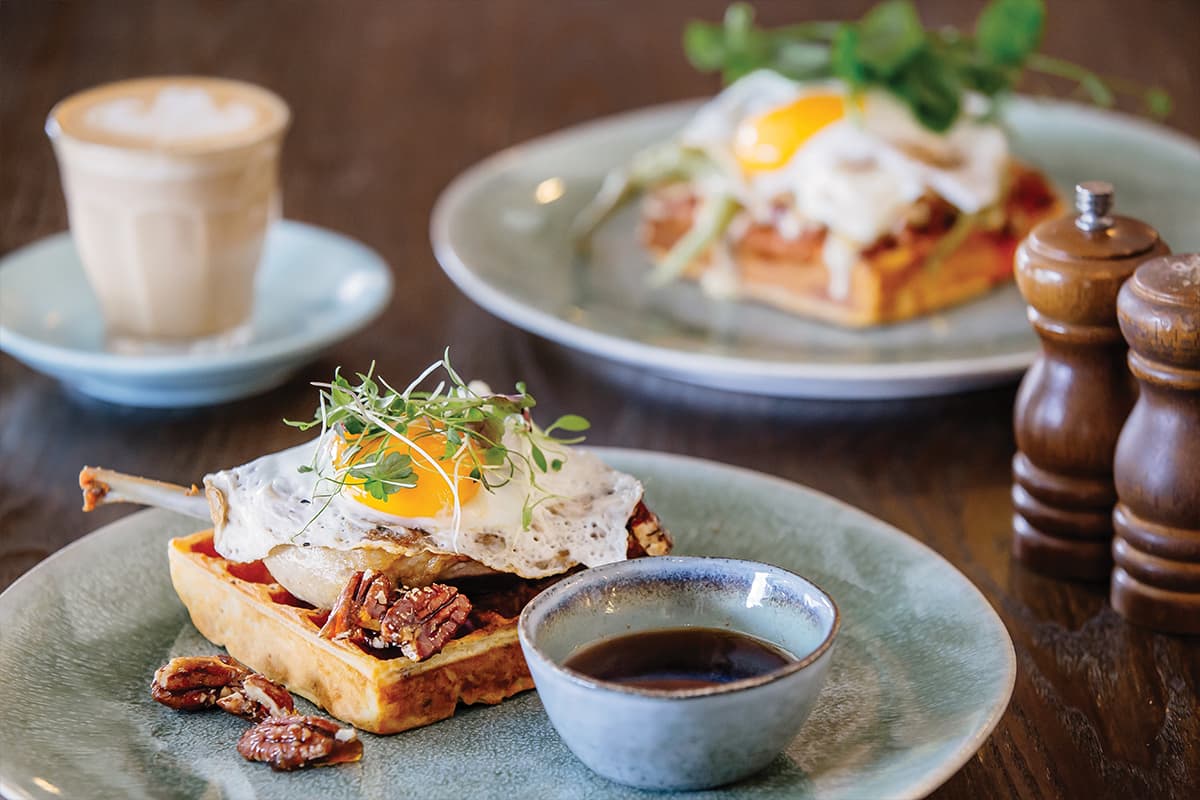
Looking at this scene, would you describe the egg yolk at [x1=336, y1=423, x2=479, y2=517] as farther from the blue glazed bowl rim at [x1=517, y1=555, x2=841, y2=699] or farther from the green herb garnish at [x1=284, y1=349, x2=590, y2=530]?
the blue glazed bowl rim at [x1=517, y1=555, x2=841, y2=699]

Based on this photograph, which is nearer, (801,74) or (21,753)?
(21,753)

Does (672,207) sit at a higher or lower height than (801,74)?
lower

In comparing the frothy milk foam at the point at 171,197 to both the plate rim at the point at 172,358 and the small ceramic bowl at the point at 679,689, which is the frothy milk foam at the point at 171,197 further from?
the small ceramic bowl at the point at 679,689

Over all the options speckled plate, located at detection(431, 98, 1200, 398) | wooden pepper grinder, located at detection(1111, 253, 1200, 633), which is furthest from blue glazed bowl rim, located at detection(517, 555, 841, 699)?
speckled plate, located at detection(431, 98, 1200, 398)

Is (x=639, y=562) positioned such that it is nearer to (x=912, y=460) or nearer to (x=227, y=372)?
(x=912, y=460)

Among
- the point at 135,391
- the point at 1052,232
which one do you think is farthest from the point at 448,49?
the point at 1052,232

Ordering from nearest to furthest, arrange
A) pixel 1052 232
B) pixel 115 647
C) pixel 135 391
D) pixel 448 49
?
pixel 115 647 < pixel 1052 232 < pixel 135 391 < pixel 448 49
